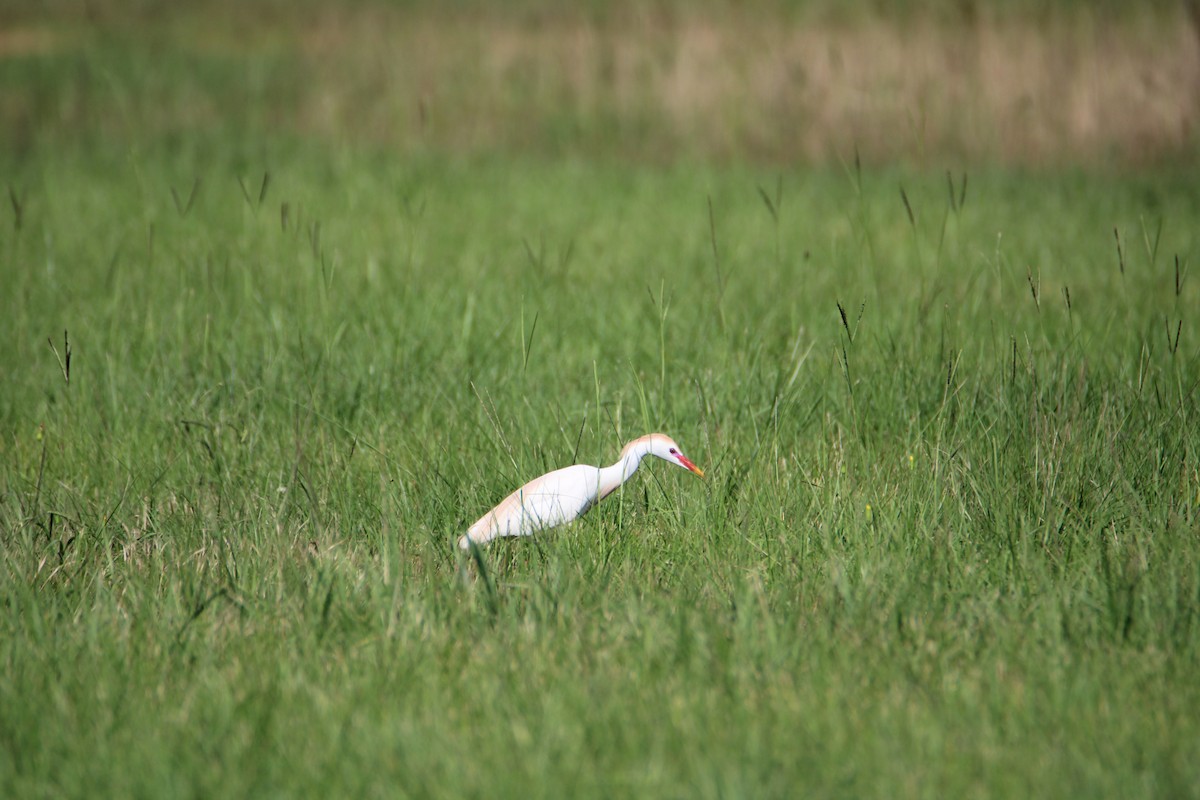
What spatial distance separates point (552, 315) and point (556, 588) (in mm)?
2367

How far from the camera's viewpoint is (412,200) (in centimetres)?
705

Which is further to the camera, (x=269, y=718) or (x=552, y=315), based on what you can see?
(x=552, y=315)

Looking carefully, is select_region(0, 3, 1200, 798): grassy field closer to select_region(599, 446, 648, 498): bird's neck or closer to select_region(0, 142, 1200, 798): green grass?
select_region(0, 142, 1200, 798): green grass

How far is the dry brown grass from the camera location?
336 inches

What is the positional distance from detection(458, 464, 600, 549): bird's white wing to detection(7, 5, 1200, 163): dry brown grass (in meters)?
6.11

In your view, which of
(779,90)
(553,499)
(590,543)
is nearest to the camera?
(553,499)

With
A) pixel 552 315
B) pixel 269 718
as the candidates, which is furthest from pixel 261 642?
pixel 552 315

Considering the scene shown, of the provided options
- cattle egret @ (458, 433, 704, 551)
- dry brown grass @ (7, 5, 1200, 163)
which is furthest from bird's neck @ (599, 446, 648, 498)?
dry brown grass @ (7, 5, 1200, 163)

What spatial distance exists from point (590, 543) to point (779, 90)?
6.79m

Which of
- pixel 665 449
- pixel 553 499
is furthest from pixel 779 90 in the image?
pixel 553 499

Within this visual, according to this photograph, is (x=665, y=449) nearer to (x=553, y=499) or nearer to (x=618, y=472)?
(x=618, y=472)

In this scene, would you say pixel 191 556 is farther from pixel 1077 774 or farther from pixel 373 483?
pixel 1077 774

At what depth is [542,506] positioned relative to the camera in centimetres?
284

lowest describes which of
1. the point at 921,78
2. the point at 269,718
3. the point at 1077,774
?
the point at 1077,774
